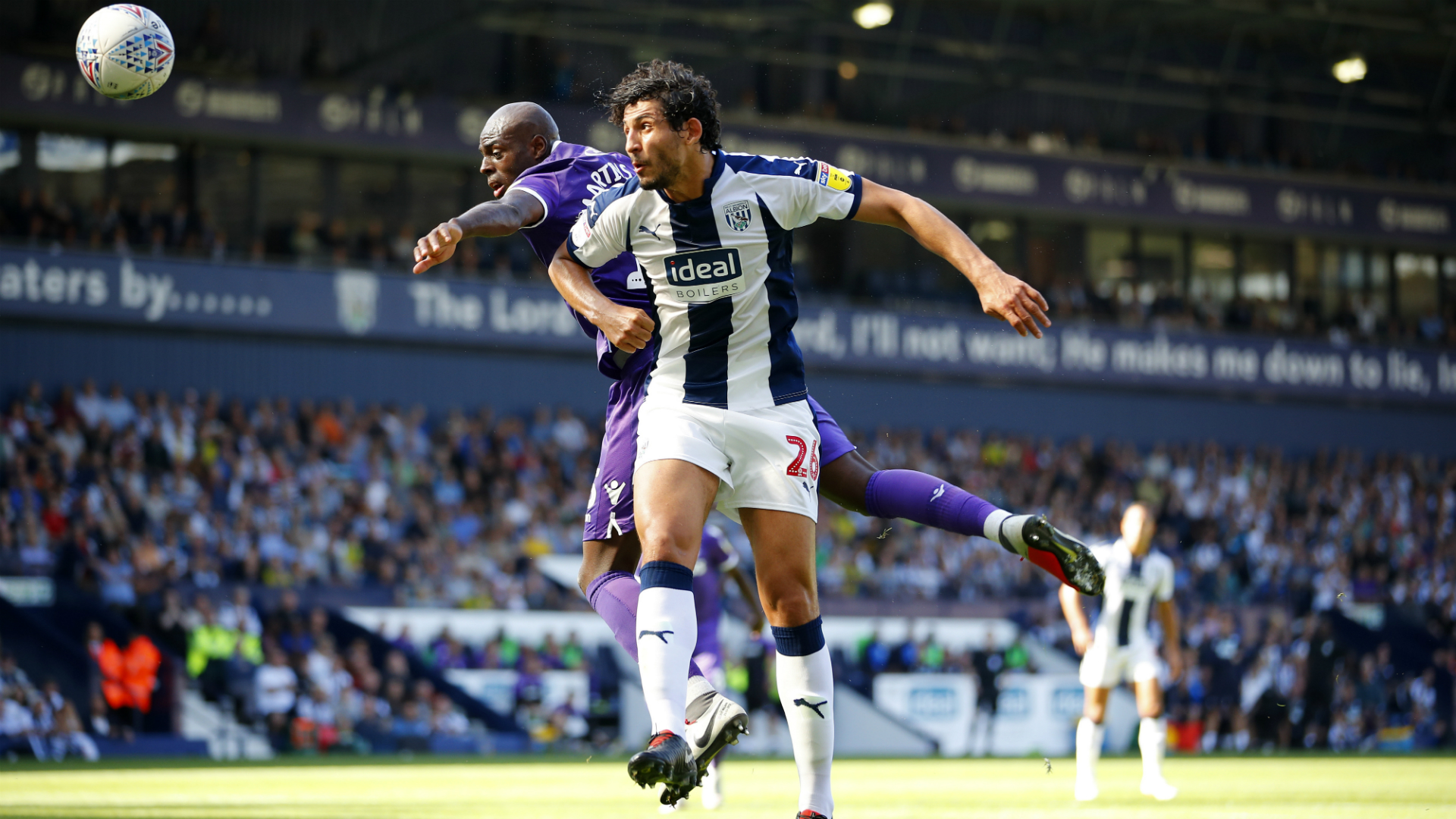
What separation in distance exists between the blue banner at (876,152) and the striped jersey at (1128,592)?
13.6 meters

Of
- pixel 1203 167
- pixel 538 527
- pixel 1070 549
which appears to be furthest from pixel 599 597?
pixel 1203 167

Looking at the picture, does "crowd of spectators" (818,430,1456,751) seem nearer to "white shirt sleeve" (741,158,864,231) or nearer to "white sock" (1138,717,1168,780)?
"white sock" (1138,717,1168,780)

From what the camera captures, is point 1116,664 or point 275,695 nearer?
point 1116,664

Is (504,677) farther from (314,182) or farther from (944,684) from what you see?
(314,182)

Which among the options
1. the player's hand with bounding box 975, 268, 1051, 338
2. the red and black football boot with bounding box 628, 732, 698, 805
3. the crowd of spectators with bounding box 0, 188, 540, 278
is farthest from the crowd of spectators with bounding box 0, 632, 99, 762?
the player's hand with bounding box 975, 268, 1051, 338

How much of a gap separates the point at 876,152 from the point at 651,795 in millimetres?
20665

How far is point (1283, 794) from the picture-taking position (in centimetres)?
1159

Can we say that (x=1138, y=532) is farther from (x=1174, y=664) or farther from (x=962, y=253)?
(x=962, y=253)

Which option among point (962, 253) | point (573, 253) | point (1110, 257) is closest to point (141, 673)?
point (573, 253)

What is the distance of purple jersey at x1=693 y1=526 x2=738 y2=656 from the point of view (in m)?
10.7

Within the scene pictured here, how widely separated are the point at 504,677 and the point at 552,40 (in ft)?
45.9

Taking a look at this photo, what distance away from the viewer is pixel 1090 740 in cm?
1213

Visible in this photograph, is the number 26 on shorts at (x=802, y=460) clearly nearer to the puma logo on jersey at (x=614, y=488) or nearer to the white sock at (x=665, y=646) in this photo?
the white sock at (x=665, y=646)

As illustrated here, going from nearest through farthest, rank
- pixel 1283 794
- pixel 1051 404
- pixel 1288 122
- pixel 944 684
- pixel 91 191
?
pixel 1283 794
pixel 944 684
pixel 91 191
pixel 1051 404
pixel 1288 122
